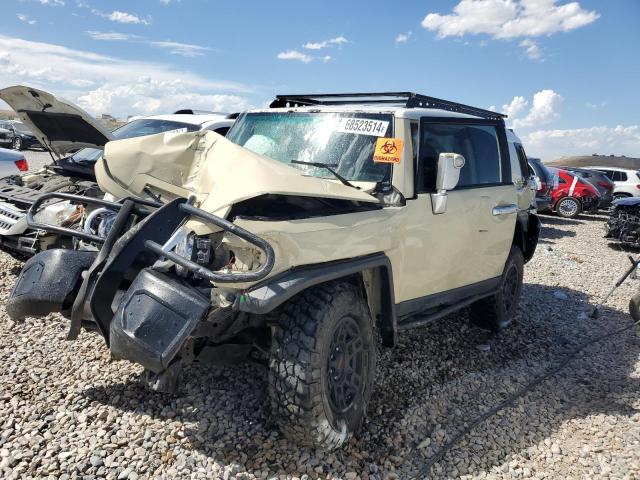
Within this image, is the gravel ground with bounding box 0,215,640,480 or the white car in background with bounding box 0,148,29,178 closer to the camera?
the gravel ground with bounding box 0,215,640,480

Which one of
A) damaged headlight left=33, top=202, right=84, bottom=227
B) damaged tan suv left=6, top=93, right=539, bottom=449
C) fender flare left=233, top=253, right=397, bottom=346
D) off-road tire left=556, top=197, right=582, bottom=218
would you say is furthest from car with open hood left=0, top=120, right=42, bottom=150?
fender flare left=233, top=253, right=397, bottom=346

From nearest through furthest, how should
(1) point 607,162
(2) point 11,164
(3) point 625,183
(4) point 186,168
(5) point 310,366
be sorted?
(5) point 310,366 < (4) point 186,168 < (2) point 11,164 < (3) point 625,183 < (1) point 607,162

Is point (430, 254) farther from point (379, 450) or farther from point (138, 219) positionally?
point (138, 219)

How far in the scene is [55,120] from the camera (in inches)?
208

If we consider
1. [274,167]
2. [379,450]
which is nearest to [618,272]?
[379,450]

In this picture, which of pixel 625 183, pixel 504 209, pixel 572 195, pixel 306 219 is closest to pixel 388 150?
pixel 306 219

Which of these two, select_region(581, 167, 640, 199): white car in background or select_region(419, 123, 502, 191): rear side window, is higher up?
select_region(419, 123, 502, 191): rear side window

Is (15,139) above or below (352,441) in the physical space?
below

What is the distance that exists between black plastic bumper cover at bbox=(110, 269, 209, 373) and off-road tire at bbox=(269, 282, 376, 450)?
603 mm

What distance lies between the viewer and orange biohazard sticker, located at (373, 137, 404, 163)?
11.8 feet

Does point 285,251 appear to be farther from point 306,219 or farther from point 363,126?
point 363,126

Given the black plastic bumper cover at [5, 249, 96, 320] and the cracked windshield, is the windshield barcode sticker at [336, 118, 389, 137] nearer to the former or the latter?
the cracked windshield

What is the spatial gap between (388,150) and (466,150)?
45.5 inches

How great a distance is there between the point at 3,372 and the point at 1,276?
2.32 metres
